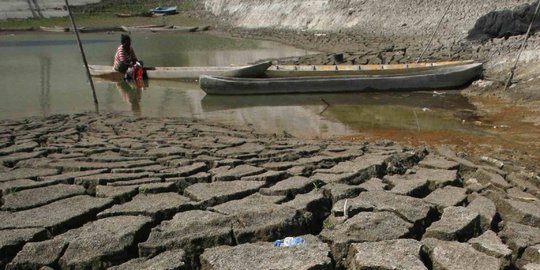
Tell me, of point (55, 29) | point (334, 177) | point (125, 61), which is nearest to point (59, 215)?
point (334, 177)

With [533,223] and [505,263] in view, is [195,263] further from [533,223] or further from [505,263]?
[533,223]

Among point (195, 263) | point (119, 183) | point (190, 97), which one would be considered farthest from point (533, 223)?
point (190, 97)

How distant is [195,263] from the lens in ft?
10.7

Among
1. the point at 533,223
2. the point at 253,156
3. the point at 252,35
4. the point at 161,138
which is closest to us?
the point at 533,223

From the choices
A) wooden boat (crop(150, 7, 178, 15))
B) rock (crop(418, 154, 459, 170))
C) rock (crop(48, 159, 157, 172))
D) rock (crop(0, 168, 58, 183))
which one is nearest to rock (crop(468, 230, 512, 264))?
rock (crop(418, 154, 459, 170))

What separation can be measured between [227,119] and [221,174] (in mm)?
5770

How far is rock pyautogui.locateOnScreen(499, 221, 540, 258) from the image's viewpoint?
354 cm

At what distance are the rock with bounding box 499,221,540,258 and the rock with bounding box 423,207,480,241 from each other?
0.68ft

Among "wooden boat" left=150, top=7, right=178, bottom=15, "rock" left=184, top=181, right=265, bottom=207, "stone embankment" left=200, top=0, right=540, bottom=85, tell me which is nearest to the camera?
"rock" left=184, top=181, right=265, bottom=207

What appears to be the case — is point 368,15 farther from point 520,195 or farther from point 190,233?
point 190,233

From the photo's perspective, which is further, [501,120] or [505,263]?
[501,120]

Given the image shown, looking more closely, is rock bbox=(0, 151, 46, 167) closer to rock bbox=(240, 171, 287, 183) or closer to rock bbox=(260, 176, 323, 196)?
rock bbox=(240, 171, 287, 183)

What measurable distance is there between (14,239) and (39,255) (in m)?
0.32

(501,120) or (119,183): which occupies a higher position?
(119,183)
